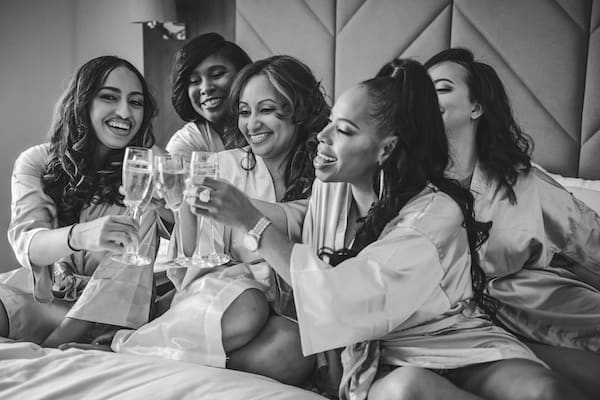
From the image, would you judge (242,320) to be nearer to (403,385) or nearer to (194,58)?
(403,385)

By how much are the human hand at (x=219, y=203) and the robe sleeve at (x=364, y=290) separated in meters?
0.15

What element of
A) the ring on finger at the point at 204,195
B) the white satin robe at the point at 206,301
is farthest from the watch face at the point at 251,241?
the white satin robe at the point at 206,301

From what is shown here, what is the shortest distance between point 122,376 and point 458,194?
2.94 feet

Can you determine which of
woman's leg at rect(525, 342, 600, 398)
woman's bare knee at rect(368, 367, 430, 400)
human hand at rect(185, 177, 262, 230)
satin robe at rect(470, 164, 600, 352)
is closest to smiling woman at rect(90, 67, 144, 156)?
human hand at rect(185, 177, 262, 230)

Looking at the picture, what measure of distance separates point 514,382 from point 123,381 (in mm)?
831

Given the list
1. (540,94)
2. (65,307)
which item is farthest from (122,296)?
(540,94)

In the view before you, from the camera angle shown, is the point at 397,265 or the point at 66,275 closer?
the point at 397,265

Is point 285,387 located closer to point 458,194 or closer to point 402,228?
point 402,228

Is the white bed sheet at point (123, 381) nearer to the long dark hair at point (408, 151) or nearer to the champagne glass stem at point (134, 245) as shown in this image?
the champagne glass stem at point (134, 245)

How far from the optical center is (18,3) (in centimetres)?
368

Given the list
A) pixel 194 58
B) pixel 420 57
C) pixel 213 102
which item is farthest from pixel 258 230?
pixel 420 57

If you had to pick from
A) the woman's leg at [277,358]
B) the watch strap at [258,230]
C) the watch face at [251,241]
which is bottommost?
the woman's leg at [277,358]

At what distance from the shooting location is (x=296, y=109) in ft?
6.69

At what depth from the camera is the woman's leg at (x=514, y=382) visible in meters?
1.23
